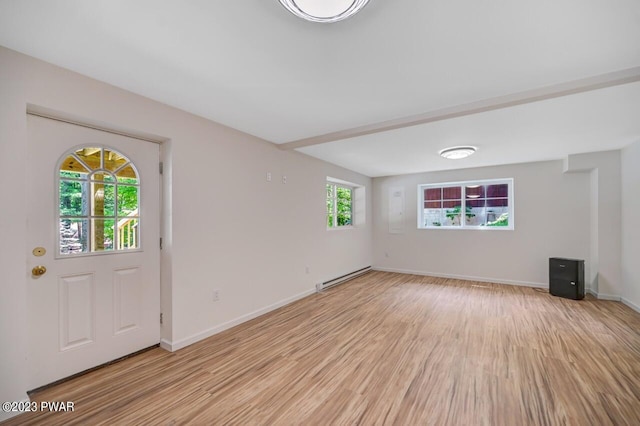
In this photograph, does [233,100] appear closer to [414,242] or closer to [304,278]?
[304,278]

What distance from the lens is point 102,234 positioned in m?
2.32

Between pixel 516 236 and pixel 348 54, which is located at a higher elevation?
pixel 348 54

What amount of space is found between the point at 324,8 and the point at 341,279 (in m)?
4.76

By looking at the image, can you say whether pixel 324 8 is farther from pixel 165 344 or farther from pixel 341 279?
pixel 341 279

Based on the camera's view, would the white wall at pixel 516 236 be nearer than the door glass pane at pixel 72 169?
No

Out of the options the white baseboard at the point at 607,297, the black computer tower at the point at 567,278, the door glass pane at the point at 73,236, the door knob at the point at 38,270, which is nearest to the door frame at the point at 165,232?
the door glass pane at the point at 73,236

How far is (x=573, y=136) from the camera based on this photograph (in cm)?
345

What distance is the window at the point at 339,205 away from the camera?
554 centimetres

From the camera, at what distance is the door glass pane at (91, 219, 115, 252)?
2270 millimetres

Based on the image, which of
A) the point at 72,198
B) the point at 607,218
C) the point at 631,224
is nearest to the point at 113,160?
the point at 72,198

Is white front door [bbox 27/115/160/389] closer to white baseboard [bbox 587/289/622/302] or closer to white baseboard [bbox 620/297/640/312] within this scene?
white baseboard [bbox 620/297/640/312]

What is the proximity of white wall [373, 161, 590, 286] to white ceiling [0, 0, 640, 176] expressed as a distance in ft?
7.04

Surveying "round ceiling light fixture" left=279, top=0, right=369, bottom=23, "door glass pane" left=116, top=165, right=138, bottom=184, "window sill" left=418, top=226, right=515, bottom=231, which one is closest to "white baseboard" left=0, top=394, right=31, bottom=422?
"door glass pane" left=116, top=165, right=138, bottom=184

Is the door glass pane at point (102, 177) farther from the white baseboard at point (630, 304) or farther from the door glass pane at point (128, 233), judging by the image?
the white baseboard at point (630, 304)
